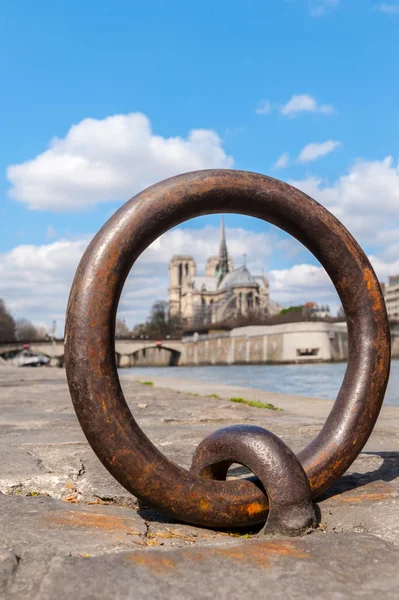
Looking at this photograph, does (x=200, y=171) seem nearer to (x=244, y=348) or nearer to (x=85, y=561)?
(x=85, y=561)

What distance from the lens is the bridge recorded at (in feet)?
207

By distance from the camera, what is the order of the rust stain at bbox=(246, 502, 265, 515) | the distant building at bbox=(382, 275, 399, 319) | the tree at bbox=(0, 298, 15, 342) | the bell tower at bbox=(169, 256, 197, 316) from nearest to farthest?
the rust stain at bbox=(246, 502, 265, 515), the tree at bbox=(0, 298, 15, 342), the distant building at bbox=(382, 275, 399, 319), the bell tower at bbox=(169, 256, 197, 316)

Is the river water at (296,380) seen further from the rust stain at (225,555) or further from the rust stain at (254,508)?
the rust stain at (225,555)

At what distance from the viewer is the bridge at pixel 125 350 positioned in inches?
2483

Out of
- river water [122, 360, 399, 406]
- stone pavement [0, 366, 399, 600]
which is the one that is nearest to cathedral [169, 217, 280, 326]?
river water [122, 360, 399, 406]

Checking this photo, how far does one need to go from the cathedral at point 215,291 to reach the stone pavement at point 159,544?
8855 centimetres

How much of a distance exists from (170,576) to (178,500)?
0.59 m

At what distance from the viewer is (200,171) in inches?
88.9

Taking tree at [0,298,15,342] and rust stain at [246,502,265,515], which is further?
tree at [0,298,15,342]

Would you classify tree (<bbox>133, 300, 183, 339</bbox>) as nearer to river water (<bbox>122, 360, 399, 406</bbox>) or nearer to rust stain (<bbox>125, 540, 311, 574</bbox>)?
river water (<bbox>122, 360, 399, 406</bbox>)

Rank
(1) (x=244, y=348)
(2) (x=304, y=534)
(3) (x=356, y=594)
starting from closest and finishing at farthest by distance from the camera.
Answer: (3) (x=356, y=594), (2) (x=304, y=534), (1) (x=244, y=348)

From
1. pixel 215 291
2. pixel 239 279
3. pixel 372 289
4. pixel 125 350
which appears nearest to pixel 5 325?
pixel 125 350

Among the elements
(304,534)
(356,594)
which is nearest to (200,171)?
(304,534)

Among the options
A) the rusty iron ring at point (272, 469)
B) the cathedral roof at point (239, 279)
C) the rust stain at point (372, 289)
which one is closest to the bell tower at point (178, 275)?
the cathedral roof at point (239, 279)
